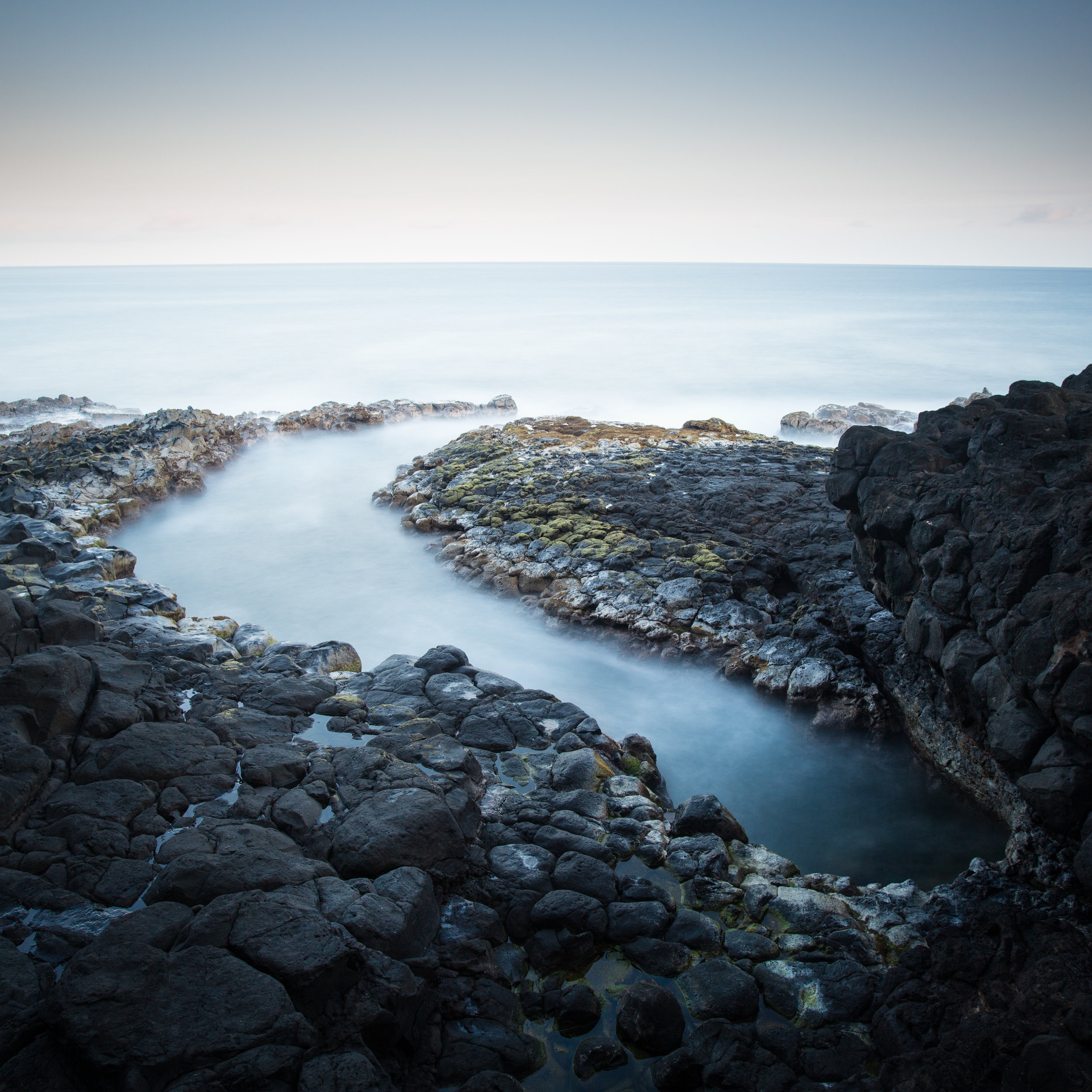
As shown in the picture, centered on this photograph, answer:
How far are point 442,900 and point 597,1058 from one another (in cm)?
146

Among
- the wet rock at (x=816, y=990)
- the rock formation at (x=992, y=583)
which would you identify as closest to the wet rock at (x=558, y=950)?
the wet rock at (x=816, y=990)

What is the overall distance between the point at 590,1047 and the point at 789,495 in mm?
10471

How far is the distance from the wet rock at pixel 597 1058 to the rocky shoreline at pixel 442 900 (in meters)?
0.03

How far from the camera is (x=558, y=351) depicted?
39000 mm

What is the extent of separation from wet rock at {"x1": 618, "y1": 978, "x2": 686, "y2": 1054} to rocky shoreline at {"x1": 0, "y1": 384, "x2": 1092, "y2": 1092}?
17 millimetres

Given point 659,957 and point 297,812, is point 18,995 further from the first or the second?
point 659,957

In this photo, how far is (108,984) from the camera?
12.4 feet

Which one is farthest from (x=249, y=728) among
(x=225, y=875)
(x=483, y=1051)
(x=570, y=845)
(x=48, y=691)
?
(x=483, y=1051)

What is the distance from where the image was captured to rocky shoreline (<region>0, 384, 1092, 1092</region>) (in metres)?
3.91

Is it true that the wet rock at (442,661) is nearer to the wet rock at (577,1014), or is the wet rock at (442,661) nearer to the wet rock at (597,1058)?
the wet rock at (577,1014)

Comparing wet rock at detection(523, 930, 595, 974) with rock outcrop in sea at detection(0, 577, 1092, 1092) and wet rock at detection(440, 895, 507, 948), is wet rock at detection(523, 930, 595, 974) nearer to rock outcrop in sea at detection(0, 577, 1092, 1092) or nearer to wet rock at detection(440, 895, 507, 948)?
rock outcrop in sea at detection(0, 577, 1092, 1092)

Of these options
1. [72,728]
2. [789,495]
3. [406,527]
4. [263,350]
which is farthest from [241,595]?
[263,350]

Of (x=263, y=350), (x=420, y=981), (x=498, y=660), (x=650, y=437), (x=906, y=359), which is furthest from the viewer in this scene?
(x=263, y=350)

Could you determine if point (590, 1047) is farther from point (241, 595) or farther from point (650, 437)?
point (650, 437)
